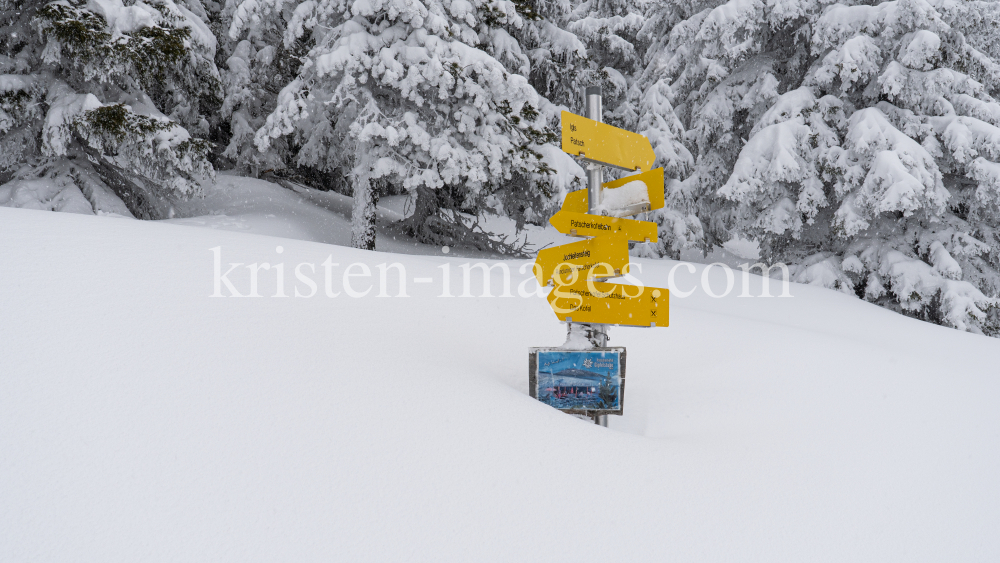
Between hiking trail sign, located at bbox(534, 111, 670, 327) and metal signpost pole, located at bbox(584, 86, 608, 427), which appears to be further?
metal signpost pole, located at bbox(584, 86, 608, 427)

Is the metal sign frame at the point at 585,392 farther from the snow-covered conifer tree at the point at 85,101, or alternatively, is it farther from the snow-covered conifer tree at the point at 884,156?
the snow-covered conifer tree at the point at 85,101

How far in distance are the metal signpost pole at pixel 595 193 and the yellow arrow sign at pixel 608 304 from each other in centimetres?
13

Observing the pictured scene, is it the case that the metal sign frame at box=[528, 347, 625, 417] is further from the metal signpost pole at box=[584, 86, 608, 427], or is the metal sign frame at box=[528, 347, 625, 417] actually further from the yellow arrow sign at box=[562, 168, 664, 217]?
the yellow arrow sign at box=[562, 168, 664, 217]

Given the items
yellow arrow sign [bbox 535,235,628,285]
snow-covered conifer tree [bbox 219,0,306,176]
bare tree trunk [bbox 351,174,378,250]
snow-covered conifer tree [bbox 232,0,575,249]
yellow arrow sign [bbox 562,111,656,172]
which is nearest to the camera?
yellow arrow sign [bbox 562,111,656,172]

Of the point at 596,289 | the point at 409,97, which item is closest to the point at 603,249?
the point at 596,289

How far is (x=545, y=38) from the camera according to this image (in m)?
13.5

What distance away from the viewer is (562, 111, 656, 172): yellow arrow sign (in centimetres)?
380

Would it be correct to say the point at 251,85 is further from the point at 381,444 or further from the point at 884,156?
the point at 381,444

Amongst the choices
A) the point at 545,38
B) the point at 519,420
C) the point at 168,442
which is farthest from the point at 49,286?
the point at 545,38

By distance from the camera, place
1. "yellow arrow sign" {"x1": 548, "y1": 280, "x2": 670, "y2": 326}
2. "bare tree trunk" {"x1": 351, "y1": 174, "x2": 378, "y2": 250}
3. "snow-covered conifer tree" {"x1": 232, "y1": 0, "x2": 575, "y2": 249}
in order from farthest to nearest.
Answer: "bare tree trunk" {"x1": 351, "y1": 174, "x2": 378, "y2": 250} < "snow-covered conifer tree" {"x1": 232, "y1": 0, "x2": 575, "y2": 249} < "yellow arrow sign" {"x1": 548, "y1": 280, "x2": 670, "y2": 326}

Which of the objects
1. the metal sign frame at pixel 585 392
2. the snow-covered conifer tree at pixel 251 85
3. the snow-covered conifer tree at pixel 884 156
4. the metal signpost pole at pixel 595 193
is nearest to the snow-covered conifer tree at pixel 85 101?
the snow-covered conifer tree at pixel 251 85

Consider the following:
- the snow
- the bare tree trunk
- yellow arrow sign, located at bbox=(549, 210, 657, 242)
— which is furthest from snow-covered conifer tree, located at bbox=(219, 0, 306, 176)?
yellow arrow sign, located at bbox=(549, 210, 657, 242)

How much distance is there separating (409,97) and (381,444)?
792 centimetres

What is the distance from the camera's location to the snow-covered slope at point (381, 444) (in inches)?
89.7
